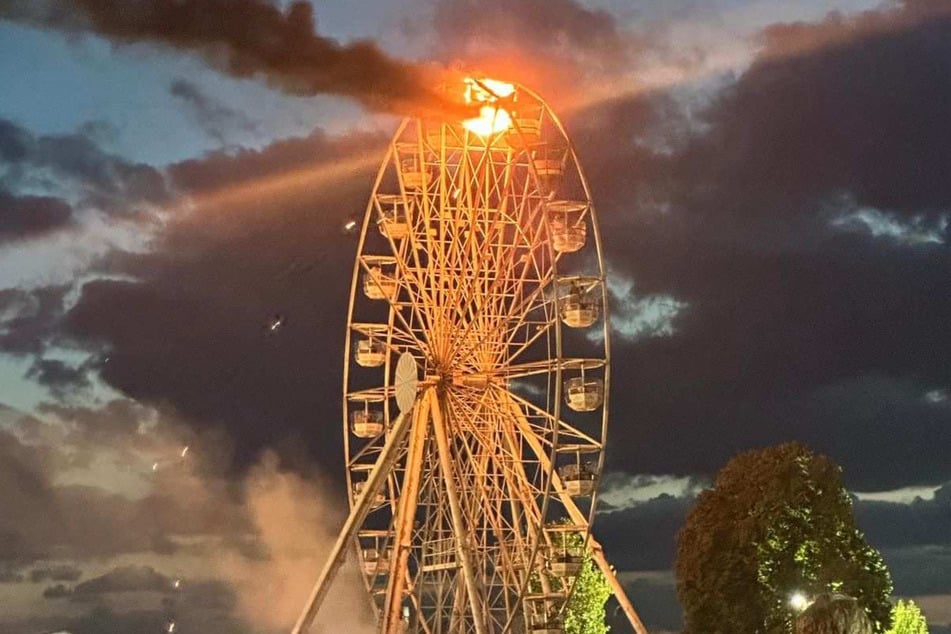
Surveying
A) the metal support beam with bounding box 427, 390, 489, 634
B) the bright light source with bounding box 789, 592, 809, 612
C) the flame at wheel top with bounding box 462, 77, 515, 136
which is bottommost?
the bright light source with bounding box 789, 592, 809, 612

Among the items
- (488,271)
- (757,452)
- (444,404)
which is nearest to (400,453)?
(444,404)

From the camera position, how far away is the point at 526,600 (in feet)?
191

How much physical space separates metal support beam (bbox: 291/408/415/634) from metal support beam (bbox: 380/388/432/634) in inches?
32.3

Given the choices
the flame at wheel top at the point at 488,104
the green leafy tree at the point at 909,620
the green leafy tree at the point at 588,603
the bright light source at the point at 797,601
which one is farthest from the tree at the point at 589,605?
the flame at wheel top at the point at 488,104

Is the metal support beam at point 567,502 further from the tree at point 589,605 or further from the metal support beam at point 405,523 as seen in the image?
the tree at point 589,605

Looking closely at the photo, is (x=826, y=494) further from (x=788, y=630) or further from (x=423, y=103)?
(x=423, y=103)

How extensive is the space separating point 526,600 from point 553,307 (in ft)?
33.2

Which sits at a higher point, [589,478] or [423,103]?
[423,103]

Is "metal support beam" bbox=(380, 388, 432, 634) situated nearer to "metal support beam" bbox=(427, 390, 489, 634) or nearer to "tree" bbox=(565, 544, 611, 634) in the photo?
"metal support beam" bbox=(427, 390, 489, 634)

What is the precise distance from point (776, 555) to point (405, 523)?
12187 millimetres

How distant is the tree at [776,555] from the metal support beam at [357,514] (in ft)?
33.8

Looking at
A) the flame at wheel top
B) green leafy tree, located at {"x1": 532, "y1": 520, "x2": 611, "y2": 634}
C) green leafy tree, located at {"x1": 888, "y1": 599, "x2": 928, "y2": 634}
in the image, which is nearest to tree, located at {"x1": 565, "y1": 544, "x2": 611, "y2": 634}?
green leafy tree, located at {"x1": 532, "y1": 520, "x2": 611, "y2": 634}

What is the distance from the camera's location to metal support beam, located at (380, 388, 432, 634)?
190 ft

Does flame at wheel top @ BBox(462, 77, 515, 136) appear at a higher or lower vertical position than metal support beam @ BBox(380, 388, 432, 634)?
higher
